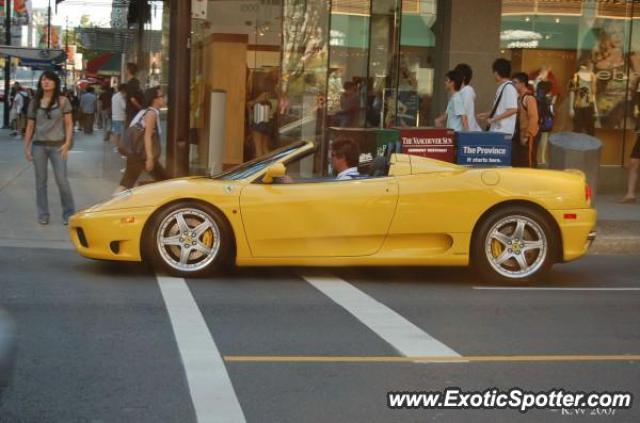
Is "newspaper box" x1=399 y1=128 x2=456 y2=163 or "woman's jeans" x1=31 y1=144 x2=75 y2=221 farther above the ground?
"newspaper box" x1=399 y1=128 x2=456 y2=163

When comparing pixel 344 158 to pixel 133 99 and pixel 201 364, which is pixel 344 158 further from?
pixel 133 99

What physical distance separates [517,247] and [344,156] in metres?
1.72

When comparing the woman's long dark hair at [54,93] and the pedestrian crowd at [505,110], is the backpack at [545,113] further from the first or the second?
the woman's long dark hair at [54,93]

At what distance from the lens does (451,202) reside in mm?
9406

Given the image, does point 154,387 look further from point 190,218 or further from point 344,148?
point 344,148

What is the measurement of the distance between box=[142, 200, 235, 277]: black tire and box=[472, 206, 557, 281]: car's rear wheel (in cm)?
212

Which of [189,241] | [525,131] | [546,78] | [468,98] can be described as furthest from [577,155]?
[189,241]

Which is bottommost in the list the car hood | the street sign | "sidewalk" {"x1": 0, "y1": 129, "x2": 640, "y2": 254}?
"sidewalk" {"x1": 0, "y1": 129, "x2": 640, "y2": 254}

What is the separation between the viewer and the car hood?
9305 millimetres

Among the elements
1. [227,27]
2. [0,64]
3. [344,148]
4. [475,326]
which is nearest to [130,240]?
[344,148]

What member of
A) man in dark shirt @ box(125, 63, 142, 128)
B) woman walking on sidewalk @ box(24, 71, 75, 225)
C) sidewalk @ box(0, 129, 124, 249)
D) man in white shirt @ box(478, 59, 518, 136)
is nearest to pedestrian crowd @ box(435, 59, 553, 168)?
man in white shirt @ box(478, 59, 518, 136)

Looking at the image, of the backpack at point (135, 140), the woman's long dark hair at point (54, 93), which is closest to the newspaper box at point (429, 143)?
the backpack at point (135, 140)

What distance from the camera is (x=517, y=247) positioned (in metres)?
9.55

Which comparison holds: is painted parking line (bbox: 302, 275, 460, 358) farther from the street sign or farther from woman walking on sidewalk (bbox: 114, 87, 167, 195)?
the street sign
